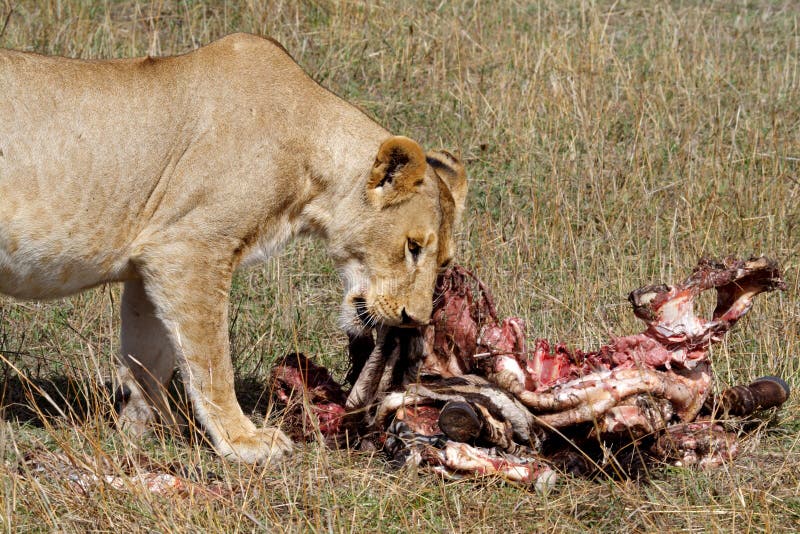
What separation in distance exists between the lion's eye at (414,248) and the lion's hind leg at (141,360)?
104 cm

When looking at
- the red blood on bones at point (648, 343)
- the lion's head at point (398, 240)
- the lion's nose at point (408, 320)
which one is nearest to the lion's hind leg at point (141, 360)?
the lion's head at point (398, 240)

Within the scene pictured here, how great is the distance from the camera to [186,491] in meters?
3.52

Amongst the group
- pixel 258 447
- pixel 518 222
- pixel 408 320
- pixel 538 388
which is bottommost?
pixel 258 447

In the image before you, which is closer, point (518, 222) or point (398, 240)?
point (398, 240)

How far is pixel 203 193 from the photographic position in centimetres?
399

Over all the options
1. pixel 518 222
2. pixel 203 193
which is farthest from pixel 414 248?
pixel 518 222

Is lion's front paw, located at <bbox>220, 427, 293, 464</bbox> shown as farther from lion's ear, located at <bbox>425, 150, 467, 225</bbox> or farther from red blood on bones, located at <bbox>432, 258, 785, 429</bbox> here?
lion's ear, located at <bbox>425, 150, 467, 225</bbox>

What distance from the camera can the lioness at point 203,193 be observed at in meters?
3.88

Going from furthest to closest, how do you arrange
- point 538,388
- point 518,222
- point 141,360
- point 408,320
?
point 518,222, point 141,360, point 408,320, point 538,388

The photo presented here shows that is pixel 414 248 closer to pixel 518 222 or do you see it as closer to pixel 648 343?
pixel 648 343

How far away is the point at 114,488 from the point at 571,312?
8.41ft

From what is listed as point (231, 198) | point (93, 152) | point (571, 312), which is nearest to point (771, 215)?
point (571, 312)

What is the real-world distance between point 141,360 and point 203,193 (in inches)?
34.8

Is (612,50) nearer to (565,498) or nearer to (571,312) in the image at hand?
(571,312)
